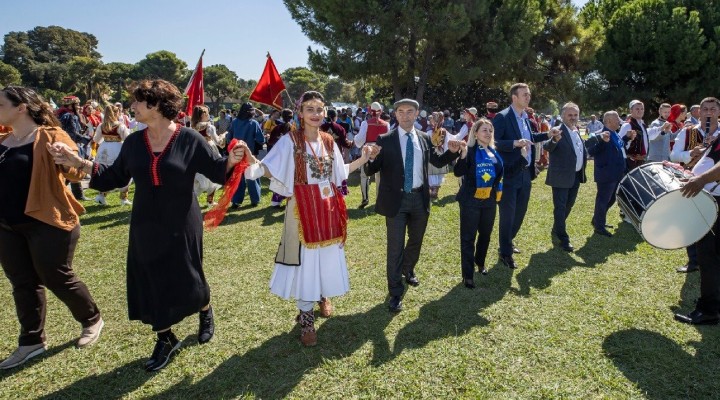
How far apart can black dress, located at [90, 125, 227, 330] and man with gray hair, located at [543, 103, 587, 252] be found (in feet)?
15.8

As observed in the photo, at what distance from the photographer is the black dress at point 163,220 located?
3.06 metres

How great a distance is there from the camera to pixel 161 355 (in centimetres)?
340

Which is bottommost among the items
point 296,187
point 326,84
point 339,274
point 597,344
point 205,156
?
point 597,344

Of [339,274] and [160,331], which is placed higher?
[339,274]

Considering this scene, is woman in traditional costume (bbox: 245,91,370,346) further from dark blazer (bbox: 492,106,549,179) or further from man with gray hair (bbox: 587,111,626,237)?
man with gray hair (bbox: 587,111,626,237)

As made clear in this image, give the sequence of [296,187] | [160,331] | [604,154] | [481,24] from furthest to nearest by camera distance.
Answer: [481,24]
[604,154]
[296,187]
[160,331]

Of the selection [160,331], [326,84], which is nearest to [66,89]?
[326,84]

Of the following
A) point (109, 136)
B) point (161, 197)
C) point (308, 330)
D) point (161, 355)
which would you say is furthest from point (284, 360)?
point (109, 136)

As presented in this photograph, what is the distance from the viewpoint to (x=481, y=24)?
73.7 ft

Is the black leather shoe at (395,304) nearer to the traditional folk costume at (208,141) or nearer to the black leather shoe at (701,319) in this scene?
the black leather shoe at (701,319)

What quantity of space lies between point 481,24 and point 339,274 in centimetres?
2209

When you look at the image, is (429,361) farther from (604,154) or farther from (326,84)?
(326,84)

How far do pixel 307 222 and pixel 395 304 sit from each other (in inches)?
54.7

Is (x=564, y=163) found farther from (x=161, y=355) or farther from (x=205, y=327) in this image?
(x=161, y=355)
